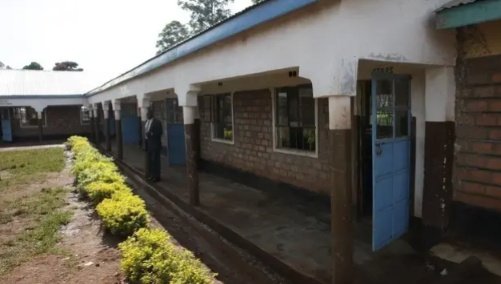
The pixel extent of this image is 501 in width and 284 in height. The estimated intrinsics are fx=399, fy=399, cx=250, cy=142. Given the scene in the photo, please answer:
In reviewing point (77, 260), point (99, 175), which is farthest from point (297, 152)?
point (99, 175)

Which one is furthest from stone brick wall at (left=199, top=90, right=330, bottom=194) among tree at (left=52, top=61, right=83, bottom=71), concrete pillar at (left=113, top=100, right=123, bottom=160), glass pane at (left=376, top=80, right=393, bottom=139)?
tree at (left=52, top=61, right=83, bottom=71)

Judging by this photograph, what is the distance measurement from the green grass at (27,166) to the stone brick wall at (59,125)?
340 inches

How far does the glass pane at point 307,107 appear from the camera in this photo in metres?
7.49

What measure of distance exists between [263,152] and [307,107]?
1905 millimetres

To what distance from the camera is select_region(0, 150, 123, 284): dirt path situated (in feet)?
16.3

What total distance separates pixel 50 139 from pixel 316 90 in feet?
87.7

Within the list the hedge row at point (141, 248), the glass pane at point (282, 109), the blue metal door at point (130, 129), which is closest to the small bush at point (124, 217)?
the hedge row at point (141, 248)

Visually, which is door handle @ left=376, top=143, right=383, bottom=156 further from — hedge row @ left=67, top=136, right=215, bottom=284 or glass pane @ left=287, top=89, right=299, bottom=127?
glass pane @ left=287, top=89, right=299, bottom=127

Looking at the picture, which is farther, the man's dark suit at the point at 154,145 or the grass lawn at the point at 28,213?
A: the man's dark suit at the point at 154,145

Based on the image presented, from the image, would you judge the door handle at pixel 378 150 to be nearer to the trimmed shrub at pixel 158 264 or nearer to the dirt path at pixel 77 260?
the trimmed shrub at pixel 158 264

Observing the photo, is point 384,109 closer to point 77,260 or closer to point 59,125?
point 77,260

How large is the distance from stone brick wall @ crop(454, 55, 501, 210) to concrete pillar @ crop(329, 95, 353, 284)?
1.80 meters

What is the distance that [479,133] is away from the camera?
4625mm

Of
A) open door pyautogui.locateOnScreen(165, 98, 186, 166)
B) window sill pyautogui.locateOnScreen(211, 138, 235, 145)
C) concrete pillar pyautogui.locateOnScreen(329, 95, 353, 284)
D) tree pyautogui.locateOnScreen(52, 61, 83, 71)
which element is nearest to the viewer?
concrete pillar pyautogui.locateOnScreen(329, 95, 353, 284)
